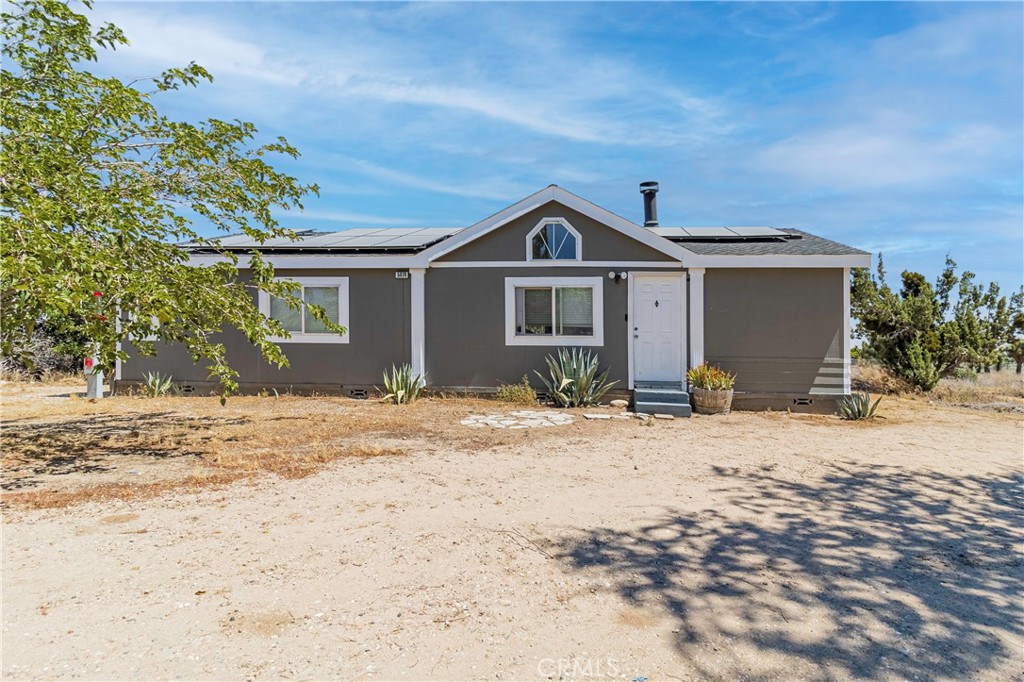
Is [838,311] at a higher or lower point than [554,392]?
higher

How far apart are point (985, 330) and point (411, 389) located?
12.9 meters

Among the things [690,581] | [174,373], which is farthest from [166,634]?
[174,373]

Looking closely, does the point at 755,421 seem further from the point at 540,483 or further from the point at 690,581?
the point at 690,581

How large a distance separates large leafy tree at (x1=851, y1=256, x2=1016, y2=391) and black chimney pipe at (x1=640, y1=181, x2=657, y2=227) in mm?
4910

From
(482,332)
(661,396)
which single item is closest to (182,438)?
(482,332)

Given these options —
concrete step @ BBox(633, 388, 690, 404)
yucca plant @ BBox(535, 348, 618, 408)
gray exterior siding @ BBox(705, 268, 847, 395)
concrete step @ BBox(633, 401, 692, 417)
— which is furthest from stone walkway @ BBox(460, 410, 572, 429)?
gray exterior siding @ BBox(705, 268, 847, 395)

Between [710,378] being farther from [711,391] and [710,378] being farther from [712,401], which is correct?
[712,401]

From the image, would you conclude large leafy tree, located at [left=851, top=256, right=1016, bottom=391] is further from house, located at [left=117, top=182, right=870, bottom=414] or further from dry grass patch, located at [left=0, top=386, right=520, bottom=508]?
dry grass patch, located at [left=0, top=386, right=520, bottom=508]

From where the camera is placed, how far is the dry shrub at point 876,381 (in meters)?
13.3

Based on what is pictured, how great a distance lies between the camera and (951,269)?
13609mm

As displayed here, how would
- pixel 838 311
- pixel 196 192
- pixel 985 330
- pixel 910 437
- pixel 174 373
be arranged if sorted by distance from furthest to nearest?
pixel 985 330 < pixel 174 373 < pixel 838 311 < pixel 910 437 < pixel 196 192

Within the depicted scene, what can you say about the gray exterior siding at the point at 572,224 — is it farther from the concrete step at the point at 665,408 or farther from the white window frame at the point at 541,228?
the concrete step at the point at 665,408

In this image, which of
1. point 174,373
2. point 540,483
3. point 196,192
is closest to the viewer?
point 540,483

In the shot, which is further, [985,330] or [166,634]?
[985,330]
